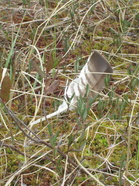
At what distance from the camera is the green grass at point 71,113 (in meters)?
1.36

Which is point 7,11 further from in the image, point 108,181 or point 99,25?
point 108,181

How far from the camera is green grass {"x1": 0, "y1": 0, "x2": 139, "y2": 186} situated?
1.36 metres

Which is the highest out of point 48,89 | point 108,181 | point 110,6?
point 110,6

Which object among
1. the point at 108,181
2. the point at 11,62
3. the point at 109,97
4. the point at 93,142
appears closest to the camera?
the point at 108,181

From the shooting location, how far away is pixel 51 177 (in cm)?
138

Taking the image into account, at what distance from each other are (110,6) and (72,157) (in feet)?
5.40

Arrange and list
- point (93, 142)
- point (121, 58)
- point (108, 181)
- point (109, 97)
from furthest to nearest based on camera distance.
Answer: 1. point (121, 58)
2. point (109, 97)
3. point (93, 142)
4. point (108, 181)

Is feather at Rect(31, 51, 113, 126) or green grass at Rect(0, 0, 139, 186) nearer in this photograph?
green grass at Rect(0, 0, 139, 186)

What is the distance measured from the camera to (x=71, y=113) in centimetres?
174

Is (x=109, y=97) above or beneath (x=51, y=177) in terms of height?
above

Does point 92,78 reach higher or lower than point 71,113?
higher

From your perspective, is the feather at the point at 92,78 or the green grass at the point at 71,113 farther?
the feather at the point at 92,78

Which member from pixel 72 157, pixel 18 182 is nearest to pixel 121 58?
pixel 72 157

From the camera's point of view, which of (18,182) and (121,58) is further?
(121,58)
